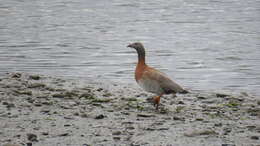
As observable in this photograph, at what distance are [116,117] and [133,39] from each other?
12478mm

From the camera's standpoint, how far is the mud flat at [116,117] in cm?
832

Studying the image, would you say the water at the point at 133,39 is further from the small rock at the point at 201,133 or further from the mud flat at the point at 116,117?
the small rock at the point at 201,133

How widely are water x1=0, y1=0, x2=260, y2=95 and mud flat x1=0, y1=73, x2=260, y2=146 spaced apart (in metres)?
2.37

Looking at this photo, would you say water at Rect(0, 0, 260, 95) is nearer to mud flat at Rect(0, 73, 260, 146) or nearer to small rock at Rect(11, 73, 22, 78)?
small rock at Rect(11, 73, 22, 78)

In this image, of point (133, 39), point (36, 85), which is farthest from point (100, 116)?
point (133, 39)

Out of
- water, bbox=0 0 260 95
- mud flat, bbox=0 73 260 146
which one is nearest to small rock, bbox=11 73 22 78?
mud flat, bbox=0 73 260 146

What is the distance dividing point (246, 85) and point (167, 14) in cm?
1408

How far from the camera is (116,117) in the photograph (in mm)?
9789

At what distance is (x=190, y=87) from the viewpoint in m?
14.2

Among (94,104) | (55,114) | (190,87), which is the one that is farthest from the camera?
(190,87)

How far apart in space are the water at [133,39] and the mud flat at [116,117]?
7.76ft

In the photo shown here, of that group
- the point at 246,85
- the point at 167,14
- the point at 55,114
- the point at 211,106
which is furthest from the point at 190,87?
the point at 167,14

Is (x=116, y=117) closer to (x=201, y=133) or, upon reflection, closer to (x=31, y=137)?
(x=201, y=133)

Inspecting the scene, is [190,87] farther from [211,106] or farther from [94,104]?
[94,104]
